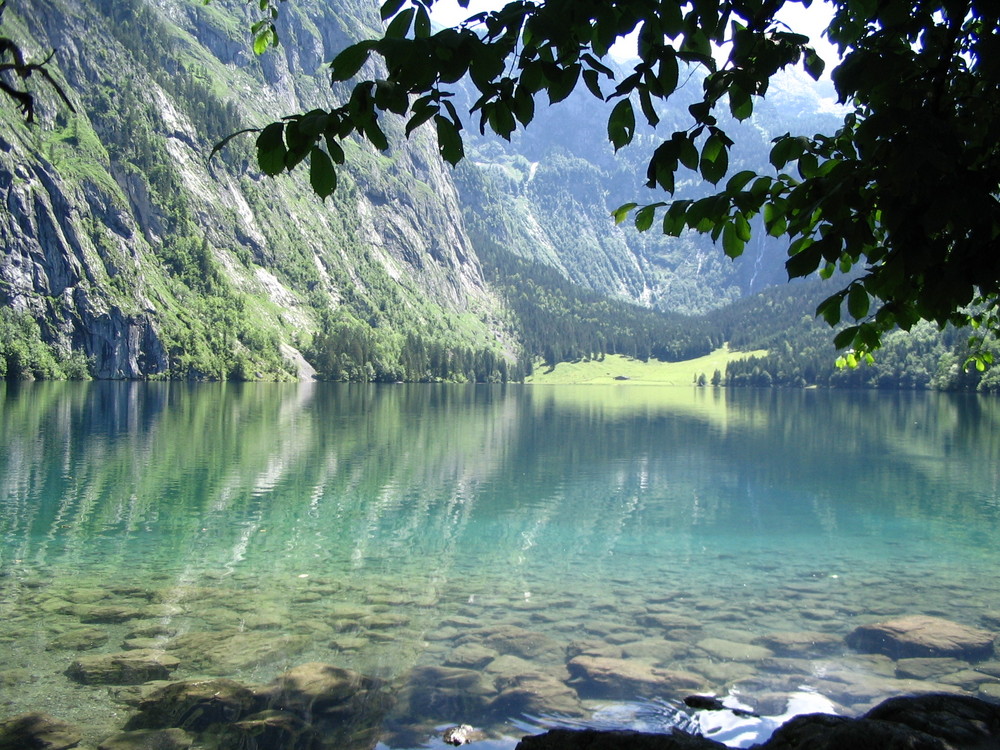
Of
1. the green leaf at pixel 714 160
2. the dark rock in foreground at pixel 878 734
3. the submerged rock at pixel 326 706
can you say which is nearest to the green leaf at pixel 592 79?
the green leaf at pixel 714 160

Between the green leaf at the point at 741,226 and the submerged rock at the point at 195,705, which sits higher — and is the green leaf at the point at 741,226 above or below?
above

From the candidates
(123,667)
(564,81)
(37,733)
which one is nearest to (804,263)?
(564,81)

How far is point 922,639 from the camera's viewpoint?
15703 millimetres

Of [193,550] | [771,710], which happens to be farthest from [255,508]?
[771,710]

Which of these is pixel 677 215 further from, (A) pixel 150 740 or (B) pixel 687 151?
(A) pixel 150 740

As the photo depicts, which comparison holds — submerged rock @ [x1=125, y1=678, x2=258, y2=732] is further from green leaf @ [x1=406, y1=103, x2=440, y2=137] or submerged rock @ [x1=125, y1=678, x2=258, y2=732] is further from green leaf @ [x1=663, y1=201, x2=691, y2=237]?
green leaf @ [x1=406, y1=103, x2=440, y2=137]

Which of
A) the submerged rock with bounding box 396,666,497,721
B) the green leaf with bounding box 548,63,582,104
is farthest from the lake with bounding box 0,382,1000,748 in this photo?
the green leaf with bounding box 548,63,582,104

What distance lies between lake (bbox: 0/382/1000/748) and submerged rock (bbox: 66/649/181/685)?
0.26ft

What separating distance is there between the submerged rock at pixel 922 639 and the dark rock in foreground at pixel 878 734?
10.8 metres

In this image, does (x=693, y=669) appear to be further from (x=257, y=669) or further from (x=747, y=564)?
(x=747, y=564)

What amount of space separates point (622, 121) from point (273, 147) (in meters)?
1.98

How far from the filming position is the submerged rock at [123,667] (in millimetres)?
12969

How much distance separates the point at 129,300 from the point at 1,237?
105 feet

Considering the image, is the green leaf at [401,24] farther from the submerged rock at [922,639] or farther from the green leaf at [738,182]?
the submerged rock at [922,639]
